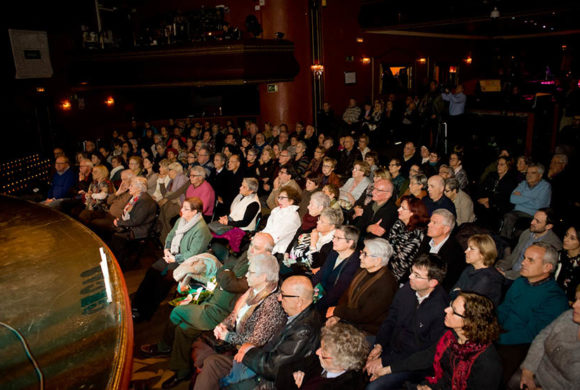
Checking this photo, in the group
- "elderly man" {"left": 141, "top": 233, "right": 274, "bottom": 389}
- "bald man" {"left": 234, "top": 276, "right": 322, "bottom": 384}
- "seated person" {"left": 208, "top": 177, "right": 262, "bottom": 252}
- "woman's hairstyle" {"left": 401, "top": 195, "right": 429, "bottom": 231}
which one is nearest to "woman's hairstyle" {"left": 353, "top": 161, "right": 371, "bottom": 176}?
"seated person" {"left": 208, "top": 177, "right": 262, "bottom": 252}

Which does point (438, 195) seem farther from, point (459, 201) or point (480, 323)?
point (480, 323)

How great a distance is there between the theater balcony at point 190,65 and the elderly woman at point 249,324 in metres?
7.29

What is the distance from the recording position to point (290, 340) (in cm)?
247

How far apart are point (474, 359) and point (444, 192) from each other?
2.44 m

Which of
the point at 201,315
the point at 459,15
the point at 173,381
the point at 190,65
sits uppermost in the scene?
the point at 459,15

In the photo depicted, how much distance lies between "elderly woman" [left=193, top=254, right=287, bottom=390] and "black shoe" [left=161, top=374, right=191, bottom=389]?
14.6 inches

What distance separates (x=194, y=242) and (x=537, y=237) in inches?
116

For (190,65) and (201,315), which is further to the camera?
(190,65)

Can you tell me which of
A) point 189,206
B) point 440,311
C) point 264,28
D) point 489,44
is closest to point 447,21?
point 264,28

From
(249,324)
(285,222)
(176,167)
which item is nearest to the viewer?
(249,324)

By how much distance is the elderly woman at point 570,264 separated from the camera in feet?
9.95

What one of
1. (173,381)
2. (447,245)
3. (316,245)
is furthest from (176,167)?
(447,245)

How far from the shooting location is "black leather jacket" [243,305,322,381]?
242cm

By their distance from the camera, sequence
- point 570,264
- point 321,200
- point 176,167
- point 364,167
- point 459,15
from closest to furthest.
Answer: point 570,264 < point 321,200 < point 364,167 < point 176,167 < point 459,15
